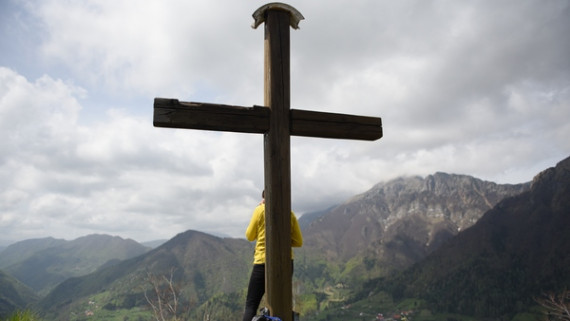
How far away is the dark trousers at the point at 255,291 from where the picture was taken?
3.97 metres

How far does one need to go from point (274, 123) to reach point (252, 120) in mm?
234

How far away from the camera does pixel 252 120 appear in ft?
12.7

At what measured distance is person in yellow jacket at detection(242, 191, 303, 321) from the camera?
3982 millimetres

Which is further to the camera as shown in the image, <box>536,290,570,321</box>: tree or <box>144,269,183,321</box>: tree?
<box>536,290,570,321</box>: tree

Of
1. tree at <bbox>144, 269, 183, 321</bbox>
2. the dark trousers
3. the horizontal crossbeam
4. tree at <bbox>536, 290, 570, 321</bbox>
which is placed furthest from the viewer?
tree at <bbox>536, 290, 570, 321</bbox>

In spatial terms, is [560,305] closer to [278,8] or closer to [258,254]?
[258,254]

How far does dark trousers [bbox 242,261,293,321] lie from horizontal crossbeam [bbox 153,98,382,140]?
1475 millimetres

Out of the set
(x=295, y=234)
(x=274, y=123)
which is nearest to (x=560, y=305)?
(x=295, y=234)

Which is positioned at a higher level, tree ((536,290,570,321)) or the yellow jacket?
the yellow jacket

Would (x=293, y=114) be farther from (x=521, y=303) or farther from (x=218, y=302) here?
(x=521, y=303)

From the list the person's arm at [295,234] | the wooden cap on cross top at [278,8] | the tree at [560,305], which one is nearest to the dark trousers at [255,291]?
the person's arm at [295,234]

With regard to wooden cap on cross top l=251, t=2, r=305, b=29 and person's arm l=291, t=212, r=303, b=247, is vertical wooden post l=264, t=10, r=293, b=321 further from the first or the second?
person's arm l=291, t=212, r=303, b=247

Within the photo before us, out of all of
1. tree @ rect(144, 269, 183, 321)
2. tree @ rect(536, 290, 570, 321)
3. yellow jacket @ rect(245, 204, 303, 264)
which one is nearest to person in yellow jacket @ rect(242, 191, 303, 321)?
yellow jacket @ rect(245, 204, 303, 264)

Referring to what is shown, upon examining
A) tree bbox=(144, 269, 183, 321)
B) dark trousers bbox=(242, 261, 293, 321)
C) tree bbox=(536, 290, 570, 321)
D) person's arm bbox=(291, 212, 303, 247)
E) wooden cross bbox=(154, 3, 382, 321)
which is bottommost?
tree bbox=(536, 290, 570, 321)
